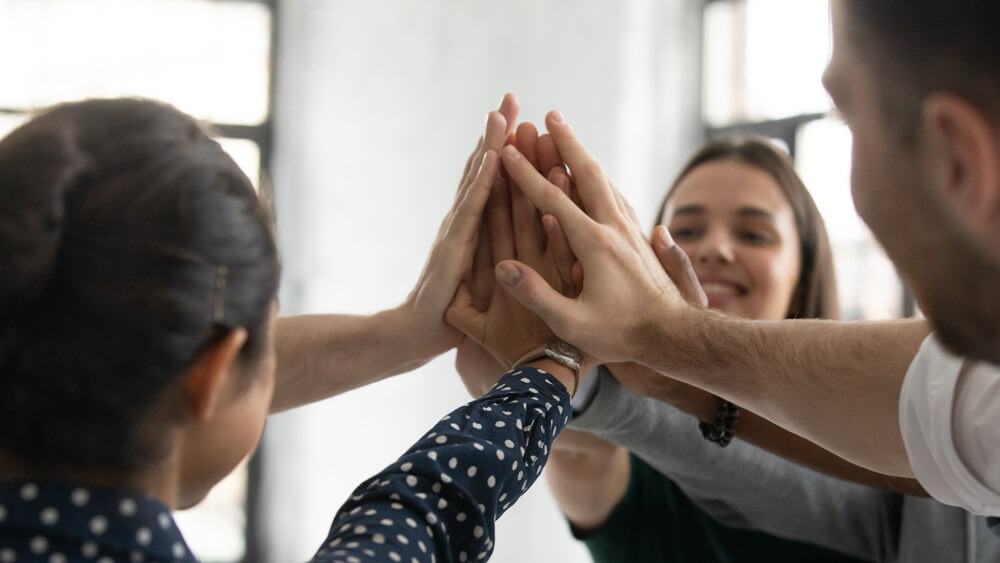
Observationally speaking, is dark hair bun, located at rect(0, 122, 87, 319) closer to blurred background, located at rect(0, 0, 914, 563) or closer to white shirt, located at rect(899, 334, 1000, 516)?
white shirt, located at rect(899, 334, 1000, 516)

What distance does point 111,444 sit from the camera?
663mm

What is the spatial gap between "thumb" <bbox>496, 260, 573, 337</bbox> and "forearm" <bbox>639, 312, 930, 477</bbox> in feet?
0.35

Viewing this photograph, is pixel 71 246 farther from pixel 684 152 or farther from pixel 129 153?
pixel 684 152

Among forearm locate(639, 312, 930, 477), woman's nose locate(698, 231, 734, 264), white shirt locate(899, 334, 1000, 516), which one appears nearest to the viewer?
white shirt locate(899, 334, 1000, 516)

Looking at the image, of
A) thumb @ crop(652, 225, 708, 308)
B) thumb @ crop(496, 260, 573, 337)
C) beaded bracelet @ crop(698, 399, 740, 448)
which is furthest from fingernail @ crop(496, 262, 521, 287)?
beaded bracelet @ crop(698, 399, 740, 448)

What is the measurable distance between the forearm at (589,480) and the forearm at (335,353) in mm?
338

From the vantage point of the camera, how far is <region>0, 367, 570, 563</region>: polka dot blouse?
0.65 metres

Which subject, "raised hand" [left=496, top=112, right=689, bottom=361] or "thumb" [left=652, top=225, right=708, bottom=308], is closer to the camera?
"raised hand" [left=496, top=112, right=689, bottom=361]

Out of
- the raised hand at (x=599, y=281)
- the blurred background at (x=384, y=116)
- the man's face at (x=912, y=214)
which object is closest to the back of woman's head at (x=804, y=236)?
the raised hand at (x=599, y=281)

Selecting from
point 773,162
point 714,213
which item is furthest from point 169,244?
point 773,162

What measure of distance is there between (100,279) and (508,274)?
0.62m

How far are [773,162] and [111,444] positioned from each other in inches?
52.8

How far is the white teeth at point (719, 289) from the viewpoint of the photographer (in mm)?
1687

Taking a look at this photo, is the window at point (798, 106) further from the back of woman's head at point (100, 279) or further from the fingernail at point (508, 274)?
the back of woman's head at point (100, 279)
